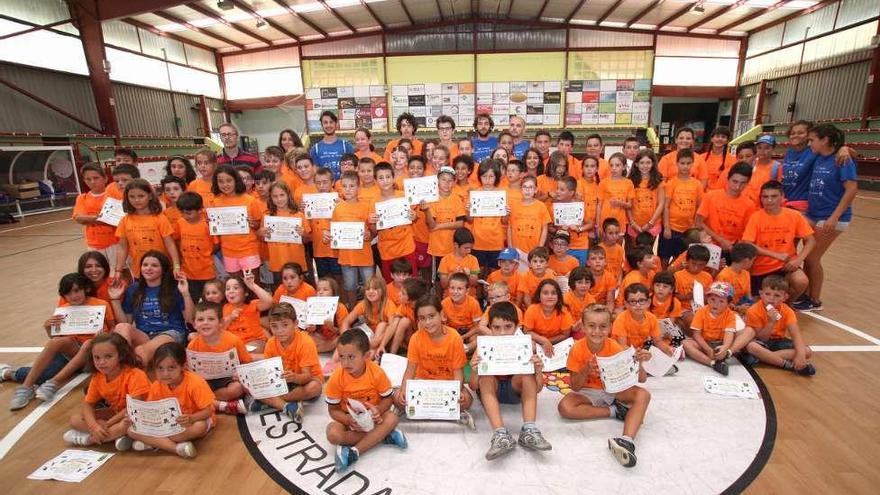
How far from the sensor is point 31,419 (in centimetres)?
349

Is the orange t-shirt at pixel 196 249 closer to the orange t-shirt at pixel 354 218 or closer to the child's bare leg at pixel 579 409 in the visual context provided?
the orange t-shirt at pixel 354 218

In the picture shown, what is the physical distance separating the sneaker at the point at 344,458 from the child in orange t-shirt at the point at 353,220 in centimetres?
227

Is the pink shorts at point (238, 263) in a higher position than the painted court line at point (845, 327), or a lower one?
higher

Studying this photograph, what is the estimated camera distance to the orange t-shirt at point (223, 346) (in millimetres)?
3412

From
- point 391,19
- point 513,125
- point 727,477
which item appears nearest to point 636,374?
point 727,477

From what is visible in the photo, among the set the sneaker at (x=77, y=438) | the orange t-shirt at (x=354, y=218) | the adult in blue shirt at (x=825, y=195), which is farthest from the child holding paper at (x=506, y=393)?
the adult in blue shirt at (x=825, y=195)

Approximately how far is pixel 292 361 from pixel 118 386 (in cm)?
122

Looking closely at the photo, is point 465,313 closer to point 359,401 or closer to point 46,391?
point 359,401

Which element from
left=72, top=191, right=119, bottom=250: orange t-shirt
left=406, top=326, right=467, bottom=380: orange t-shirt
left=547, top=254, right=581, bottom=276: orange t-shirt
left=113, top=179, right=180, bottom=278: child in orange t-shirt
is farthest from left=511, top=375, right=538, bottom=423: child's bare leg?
left=72, top=191, right=119, bottom=250: orange t-shirt

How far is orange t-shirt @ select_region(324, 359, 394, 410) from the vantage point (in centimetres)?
294

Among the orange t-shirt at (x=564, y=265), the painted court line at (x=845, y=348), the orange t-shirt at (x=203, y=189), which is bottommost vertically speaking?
the painted court line at (x=845, y=348)

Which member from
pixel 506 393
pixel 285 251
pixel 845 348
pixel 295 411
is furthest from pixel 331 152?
pixel 845 348

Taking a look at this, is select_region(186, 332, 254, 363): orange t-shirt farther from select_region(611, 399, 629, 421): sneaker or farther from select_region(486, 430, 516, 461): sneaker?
select_region(611, 399, 629, 421): sneaker

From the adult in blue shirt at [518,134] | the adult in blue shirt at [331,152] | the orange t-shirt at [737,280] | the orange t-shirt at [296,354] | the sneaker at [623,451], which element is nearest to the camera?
the sneaker at [623,451]
